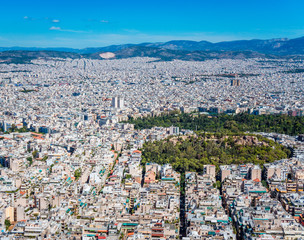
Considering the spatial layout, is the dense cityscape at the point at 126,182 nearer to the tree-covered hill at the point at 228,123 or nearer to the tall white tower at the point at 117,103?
the tall white tower at the point at 117,103

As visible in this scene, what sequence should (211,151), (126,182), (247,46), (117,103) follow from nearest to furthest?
(126,182), (211,151), (117,103), (247,46)

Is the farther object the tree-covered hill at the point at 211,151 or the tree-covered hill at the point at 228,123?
the tree-covered hill at the point at 228,123

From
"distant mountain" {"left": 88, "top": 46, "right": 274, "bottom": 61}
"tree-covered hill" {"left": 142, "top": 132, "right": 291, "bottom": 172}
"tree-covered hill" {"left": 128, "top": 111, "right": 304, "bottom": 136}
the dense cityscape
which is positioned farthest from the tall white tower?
"distant mountain" {"left": 88, "top": 46, "right": 274, "bottom": 61}

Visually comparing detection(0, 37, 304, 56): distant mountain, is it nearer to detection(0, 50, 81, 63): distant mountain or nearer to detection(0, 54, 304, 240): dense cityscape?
detection(0, 50, 81, 63): distant mountain

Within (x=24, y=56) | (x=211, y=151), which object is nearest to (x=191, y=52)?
(x=24, y=56)

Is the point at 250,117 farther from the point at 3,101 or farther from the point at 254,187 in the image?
the point at 3,101

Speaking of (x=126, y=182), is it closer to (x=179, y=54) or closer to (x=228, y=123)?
(x=228, y=123)

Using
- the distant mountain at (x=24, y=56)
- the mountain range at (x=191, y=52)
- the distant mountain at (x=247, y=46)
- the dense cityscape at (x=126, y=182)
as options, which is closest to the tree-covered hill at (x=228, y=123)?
the dense cityscape at (x=126, y=182)

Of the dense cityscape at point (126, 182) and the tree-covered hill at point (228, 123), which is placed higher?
the tree-covered hill at point (228, 123)

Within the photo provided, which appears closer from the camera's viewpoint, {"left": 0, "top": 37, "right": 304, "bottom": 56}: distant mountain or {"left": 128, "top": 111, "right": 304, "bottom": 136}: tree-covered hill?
{"left": 128, "top": 111, "right": 304, "bottom": 136}: tree-covered hill

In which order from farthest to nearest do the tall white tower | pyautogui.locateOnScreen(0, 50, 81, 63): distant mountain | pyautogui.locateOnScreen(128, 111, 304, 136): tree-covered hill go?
1. pyautogui.locateOnScreen(0, 50, 81, 63): distant mountain
2. the tall white tower
3. pyautogui.locateOnScreen(128, 111, 304, 136): tree-covered hill

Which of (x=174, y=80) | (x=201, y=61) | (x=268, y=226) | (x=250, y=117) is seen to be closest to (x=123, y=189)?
(x=268, y=226)
